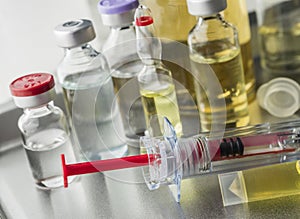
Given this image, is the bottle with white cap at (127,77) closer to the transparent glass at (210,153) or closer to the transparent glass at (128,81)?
the transparent glass at (128,81)

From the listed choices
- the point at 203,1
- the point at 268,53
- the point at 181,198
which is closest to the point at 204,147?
the point at 181,198

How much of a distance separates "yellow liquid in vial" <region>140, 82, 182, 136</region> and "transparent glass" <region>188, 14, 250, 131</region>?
44 millimetres

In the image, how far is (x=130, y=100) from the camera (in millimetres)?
849

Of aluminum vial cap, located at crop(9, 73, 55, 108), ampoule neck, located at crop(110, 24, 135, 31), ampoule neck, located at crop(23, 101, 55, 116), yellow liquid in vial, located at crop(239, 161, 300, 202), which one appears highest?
ampoule neck, located at crop(110, 24, 135, 31)

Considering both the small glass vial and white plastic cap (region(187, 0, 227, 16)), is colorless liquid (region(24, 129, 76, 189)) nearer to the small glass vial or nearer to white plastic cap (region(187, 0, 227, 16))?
the small glass vial

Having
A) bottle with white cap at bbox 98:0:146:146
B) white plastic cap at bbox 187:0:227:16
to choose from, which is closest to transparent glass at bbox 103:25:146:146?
bottle with white cap at bbox 98:0:146:146

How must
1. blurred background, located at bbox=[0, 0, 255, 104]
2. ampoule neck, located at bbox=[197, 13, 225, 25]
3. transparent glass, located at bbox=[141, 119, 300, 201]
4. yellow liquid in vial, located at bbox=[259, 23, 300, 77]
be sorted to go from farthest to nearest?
blurred background, located at bbox=[0, 0, 255, 104] → yellow liquid in vial, located at bbox=[259, 23, 300, 77] → ampoule neck, located at bbox=[197, 13, 225, 25] → transparent glass, located at bbox=[141, 119, 300, 201]

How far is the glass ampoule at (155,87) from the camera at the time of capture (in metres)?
0.79

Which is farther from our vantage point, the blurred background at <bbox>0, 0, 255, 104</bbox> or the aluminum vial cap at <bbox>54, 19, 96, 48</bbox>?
the blurred background at <bbox>0, 0, 255, 104</bbox>

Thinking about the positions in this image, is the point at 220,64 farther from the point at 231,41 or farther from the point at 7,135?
the point at 7,135

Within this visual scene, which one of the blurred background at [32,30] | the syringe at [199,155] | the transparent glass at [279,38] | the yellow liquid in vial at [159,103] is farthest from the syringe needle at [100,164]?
the blurred background at [32,30]

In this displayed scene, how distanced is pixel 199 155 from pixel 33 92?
212mm

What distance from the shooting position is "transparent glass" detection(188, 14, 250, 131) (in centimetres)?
80

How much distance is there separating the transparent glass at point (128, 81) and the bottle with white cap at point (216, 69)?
0.27 feet
